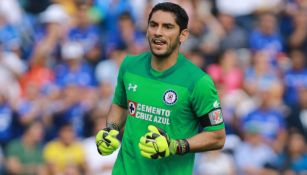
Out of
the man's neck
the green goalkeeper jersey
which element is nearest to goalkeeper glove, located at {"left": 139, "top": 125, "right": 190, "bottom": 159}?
the green goalkeeper jersey

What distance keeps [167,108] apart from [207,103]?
0.32m

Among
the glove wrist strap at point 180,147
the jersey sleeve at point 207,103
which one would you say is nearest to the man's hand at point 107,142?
Result: the glove wrist strap at point 180,147

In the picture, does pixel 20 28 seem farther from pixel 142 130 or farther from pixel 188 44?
pixel 142 130

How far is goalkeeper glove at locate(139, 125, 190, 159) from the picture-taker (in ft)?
20.7

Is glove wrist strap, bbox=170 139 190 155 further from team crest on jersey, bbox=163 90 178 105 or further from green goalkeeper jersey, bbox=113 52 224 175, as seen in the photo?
team crest on jersey, bbox=163 90 178 105

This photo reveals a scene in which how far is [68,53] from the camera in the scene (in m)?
14.0

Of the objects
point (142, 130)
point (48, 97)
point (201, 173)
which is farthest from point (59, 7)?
point (142, 130)

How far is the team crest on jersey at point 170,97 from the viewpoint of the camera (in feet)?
21.7

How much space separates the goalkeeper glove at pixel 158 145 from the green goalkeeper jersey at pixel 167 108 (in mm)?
212

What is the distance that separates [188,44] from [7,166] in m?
3.45

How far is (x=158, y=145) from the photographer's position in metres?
6.30

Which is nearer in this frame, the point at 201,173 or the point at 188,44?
the point at 201,173

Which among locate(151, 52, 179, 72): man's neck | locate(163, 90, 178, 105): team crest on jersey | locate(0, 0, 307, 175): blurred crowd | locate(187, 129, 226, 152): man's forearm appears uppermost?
locate(151, 52, 179, 72): man's neck

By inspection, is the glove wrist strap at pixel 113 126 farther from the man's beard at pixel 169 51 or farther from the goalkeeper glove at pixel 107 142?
→ the man's beard at pixel 169 51
